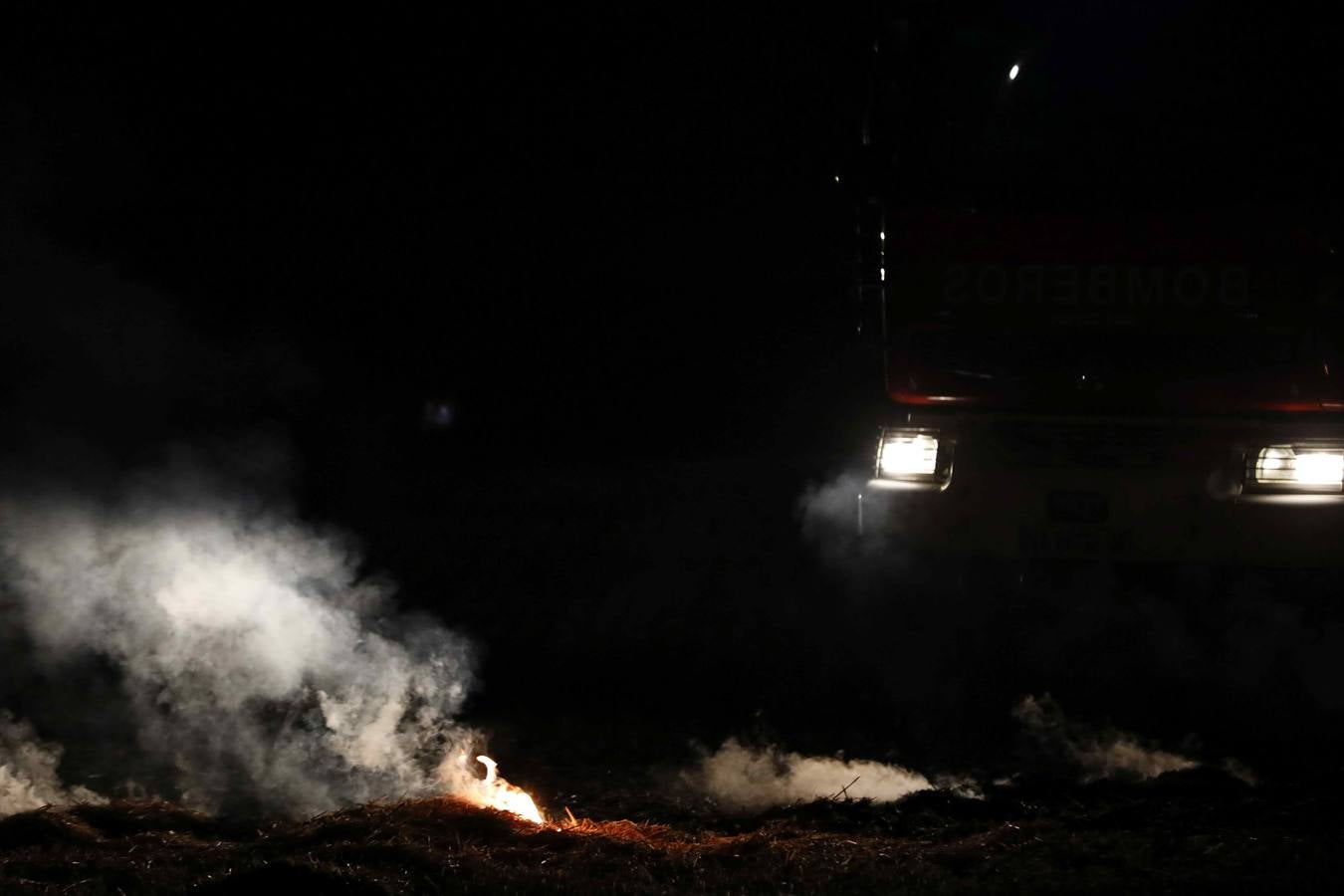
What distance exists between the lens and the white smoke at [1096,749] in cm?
492

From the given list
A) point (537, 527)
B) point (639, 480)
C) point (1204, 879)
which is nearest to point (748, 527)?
point (537, 527)

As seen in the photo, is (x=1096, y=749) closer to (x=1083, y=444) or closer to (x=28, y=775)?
(x=1083, y=444)

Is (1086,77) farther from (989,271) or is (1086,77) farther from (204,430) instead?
(204,430)

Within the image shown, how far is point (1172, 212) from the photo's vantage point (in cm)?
590

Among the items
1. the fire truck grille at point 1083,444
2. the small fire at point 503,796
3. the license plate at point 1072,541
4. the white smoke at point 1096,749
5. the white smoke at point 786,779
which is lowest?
the small fire at point 503,796

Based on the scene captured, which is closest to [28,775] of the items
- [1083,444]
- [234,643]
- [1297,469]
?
[234,643]

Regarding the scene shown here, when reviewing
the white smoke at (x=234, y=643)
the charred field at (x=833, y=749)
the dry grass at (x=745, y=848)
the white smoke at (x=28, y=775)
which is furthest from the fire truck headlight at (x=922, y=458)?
the white smoke at (x=28, y=775)

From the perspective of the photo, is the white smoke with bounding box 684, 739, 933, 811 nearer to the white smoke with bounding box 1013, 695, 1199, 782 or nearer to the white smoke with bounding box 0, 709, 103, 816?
the white smoke with bounding box 1013, 695, 1199, 782

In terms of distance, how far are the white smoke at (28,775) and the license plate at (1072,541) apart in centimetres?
452

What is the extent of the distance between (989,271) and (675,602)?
3.58 m

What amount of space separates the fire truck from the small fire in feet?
7.85

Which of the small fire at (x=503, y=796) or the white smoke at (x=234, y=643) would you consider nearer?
the small fire at (x=503, y=796)

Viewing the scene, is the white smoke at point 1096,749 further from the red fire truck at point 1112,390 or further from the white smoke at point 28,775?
the white smoke at point 28,775

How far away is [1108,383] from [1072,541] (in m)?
0.83
